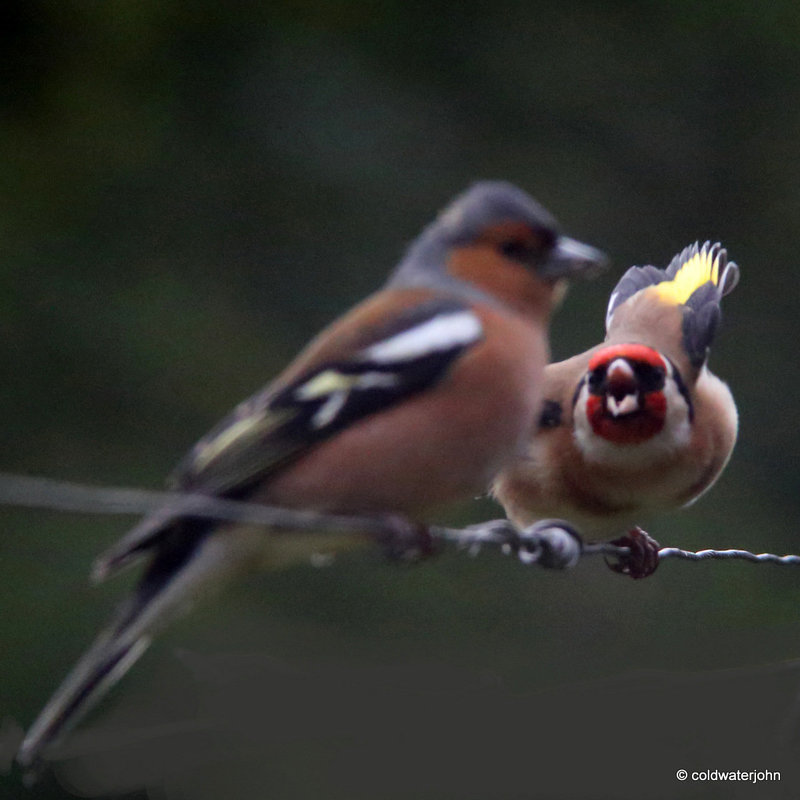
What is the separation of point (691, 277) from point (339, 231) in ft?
15.7

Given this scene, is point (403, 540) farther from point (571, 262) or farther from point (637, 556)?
point (637, 556)

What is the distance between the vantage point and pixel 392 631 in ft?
25.8

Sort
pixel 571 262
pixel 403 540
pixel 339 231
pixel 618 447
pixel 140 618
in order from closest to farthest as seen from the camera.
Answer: pixel 140 618 → pixel 403 540 → pixel 571 262 → pixel 618 447 → pixel 339 231

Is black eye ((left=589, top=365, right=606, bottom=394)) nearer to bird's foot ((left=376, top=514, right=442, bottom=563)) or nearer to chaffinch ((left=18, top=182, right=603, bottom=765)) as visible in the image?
chaffinch ((left=18, top=182, right=603, bottom=765))

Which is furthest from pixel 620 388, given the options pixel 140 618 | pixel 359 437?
pixel 140 618

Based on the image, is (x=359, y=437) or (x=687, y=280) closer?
(x=359, y=437)

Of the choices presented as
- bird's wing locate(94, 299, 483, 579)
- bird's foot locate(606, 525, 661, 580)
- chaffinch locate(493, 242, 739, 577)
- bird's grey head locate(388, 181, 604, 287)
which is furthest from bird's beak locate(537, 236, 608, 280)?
bird's foot locate(606, 525, 661, 580)

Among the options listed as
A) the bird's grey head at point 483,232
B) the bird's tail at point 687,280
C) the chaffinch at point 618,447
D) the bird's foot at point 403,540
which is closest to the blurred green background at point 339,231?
the bird's tail at point 687,280

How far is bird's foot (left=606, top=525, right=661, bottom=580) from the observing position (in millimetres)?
3865

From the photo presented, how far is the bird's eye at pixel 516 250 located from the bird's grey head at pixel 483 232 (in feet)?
0.11

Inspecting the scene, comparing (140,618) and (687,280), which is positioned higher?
(687,280)

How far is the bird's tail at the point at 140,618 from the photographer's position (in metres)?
2.20

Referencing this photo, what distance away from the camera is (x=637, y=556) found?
3898 millimetres

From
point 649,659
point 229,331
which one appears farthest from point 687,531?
point 229,331
